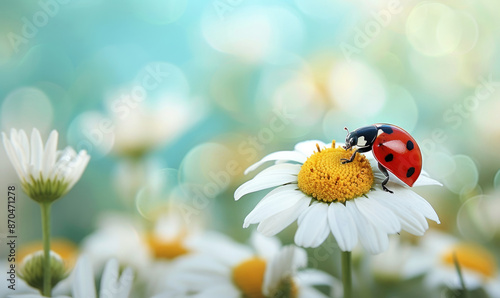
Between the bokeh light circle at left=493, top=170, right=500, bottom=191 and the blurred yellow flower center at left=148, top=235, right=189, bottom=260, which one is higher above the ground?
the blurred yellow flower center at left=148, top=235, right=189, bottom=260

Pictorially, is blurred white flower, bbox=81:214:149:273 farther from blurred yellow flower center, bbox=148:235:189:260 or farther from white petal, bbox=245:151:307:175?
white petal, bbox=245:151:307:175

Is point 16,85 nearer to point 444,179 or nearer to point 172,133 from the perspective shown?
point 172,133

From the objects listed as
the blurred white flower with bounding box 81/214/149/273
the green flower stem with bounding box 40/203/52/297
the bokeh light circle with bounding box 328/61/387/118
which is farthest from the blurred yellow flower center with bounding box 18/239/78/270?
the bokeh light circle with bounding box 328/61/387/118

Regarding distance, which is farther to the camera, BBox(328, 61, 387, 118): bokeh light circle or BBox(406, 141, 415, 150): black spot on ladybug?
BBox(328, 61, 387, 118): bokeh light circle

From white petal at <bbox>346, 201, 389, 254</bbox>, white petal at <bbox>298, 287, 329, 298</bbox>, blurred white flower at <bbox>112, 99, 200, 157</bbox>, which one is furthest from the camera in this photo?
blurred white flower at <bbox>112, 99, 200, 157</bbox>

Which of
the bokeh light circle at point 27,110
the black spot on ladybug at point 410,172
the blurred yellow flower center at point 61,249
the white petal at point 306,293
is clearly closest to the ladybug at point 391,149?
the black spot on ladybug at point 410,172

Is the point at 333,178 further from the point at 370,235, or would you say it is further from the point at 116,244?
the point at 116,244
